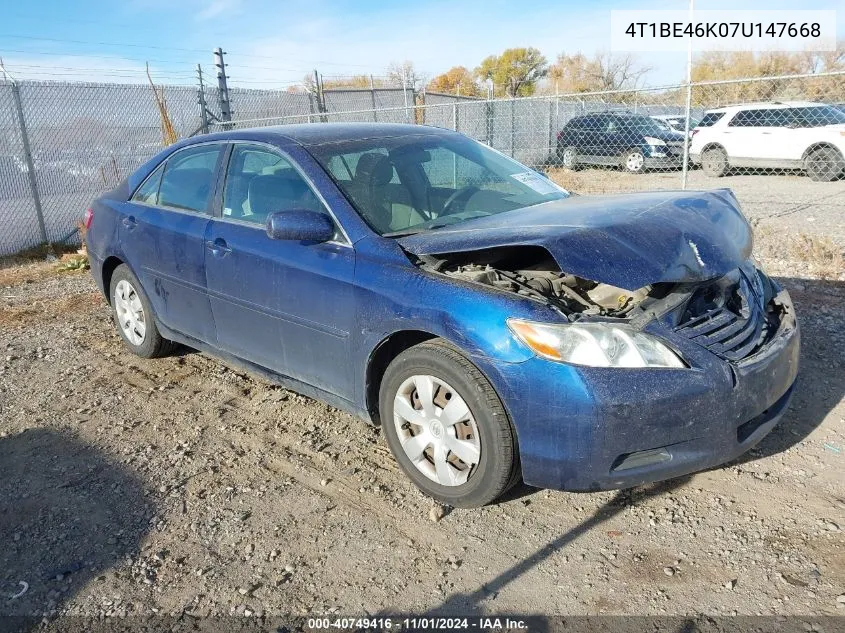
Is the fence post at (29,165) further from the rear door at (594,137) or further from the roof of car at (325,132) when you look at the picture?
the rear door at (594,137)

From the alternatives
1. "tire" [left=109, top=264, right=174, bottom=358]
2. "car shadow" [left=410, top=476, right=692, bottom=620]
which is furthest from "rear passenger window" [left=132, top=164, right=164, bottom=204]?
"car shadow" [left=410, top=476, right=692, bottom=620]

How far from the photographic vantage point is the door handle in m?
3.74

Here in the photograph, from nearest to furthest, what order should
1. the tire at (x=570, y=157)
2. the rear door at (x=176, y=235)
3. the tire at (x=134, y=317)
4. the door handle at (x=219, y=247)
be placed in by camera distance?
1. the door handle at (x=219, y=247)
2. the rear door at (x=176, y=235)
3. the tire at (x=134, y=317)
4. the tire at (x=570, y=157)

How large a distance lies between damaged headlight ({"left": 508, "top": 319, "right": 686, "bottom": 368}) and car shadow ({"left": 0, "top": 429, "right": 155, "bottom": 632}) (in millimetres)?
1861

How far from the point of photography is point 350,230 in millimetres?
3223

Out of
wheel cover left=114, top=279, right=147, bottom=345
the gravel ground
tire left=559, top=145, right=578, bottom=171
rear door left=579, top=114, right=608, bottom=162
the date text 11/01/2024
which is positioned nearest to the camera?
the date text 11/01/2024

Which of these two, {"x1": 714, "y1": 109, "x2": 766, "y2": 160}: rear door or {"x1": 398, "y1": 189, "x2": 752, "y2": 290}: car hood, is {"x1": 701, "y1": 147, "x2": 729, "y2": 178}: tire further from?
{"x1": 398, "y1": 189, "x2": 752, "y2": 290}: car hood

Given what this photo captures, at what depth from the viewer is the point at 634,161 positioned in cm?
1512

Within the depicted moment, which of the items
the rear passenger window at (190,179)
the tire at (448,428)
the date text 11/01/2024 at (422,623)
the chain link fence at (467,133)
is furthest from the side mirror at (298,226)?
A: the chain link fence at (467,133)

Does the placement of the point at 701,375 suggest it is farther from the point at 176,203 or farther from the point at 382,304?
the point at 176,203

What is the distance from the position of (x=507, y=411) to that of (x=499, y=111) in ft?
46.5

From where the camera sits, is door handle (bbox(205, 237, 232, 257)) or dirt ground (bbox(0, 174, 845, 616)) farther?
door handle (bbox(205, 237, 232, 257))

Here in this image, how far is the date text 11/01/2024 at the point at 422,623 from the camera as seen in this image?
229 cm

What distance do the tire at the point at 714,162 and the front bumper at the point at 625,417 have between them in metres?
13.5
